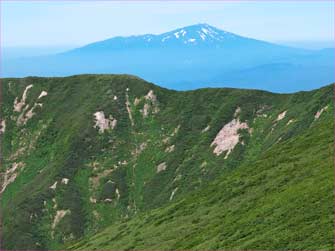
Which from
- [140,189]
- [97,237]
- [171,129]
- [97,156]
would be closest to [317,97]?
[171,129]

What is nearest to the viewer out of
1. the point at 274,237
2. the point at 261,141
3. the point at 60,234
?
the point at 274,237

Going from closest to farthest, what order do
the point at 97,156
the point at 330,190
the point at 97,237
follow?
the point at 330,190, the point at 97,237, the point at 97,156

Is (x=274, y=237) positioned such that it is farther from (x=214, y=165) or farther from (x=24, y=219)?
(x=24, y=219)

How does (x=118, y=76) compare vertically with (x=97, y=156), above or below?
above

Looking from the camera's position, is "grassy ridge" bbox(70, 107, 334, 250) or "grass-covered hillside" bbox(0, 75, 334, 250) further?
"grass-covered hillside" bbox(0, 75, 334, 250)

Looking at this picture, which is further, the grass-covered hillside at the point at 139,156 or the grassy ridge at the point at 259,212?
the grass-covered hillside at the point at 139,156

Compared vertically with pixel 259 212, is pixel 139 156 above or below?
below

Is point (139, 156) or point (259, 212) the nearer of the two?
point (259, 212)

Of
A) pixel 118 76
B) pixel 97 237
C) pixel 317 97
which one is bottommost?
pixel 97 237
